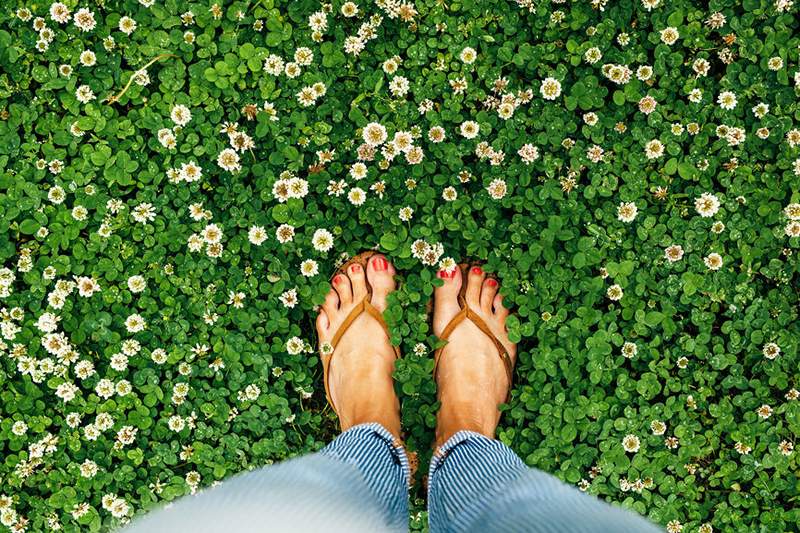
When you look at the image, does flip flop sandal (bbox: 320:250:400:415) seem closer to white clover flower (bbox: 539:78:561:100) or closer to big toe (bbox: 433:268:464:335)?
big toe (bbox: 433:268:464:335)

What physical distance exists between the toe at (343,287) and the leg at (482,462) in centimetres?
29

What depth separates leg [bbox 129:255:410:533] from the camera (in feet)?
3.91

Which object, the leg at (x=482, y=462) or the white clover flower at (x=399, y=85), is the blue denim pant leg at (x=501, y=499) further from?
the white clover flower at (x=399, y=85)

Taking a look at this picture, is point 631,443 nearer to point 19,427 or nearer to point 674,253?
point 674,253

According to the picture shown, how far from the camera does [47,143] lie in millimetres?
2209

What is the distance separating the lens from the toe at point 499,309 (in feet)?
7.39

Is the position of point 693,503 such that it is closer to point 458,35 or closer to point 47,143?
point 458,35

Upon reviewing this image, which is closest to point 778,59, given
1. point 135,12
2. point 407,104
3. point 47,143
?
point 407,104

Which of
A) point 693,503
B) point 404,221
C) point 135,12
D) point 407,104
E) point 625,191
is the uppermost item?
point 135,12

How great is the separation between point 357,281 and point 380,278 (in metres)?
0.08

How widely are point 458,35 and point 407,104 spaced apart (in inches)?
10.9

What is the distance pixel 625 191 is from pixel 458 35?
735 mm

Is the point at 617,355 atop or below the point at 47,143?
below

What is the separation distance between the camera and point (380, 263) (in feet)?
7.33
